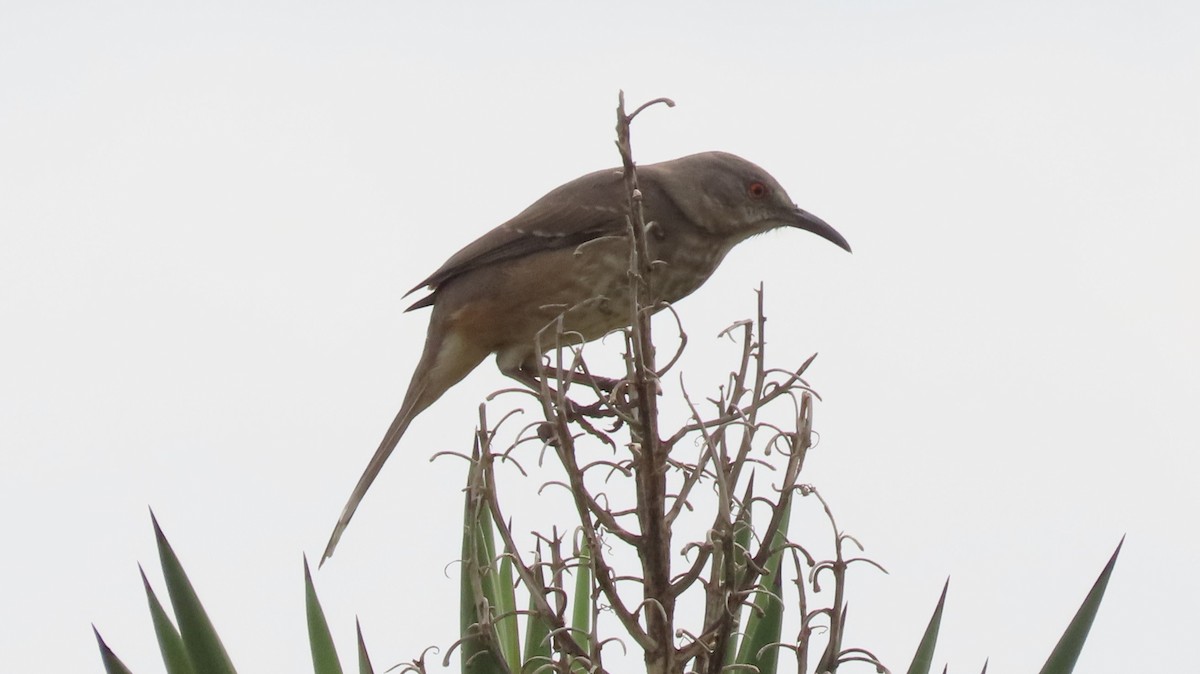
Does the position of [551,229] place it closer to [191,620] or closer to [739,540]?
[739,540]

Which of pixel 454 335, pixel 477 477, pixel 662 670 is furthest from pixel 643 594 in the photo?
pixel 454 335

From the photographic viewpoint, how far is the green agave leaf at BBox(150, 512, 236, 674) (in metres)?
2.72

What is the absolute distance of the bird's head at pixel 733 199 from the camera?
5219 mm

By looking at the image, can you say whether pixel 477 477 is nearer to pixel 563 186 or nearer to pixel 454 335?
pixel 454 335

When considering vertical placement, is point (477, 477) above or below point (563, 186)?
below

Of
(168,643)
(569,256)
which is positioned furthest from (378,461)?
(168,643)

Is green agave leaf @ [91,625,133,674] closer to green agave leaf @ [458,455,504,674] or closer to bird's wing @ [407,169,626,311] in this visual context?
green agave leaf @ [458,455,504,674]

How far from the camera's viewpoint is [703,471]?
2508 millimetres

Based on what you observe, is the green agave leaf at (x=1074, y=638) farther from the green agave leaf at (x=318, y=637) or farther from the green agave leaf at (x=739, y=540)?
the green agave leaf at (x=318, y=637)

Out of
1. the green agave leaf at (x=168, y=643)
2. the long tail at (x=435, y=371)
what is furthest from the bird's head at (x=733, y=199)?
the green agave leaf at (x=168, y=643)

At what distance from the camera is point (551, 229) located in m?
5.09

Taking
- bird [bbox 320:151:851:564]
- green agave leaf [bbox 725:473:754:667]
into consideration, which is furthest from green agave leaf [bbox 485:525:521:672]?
bird [bbox 320:151:851:564]

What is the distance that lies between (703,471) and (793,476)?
0.17 m

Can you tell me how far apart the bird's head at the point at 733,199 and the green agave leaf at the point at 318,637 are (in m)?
2.53
